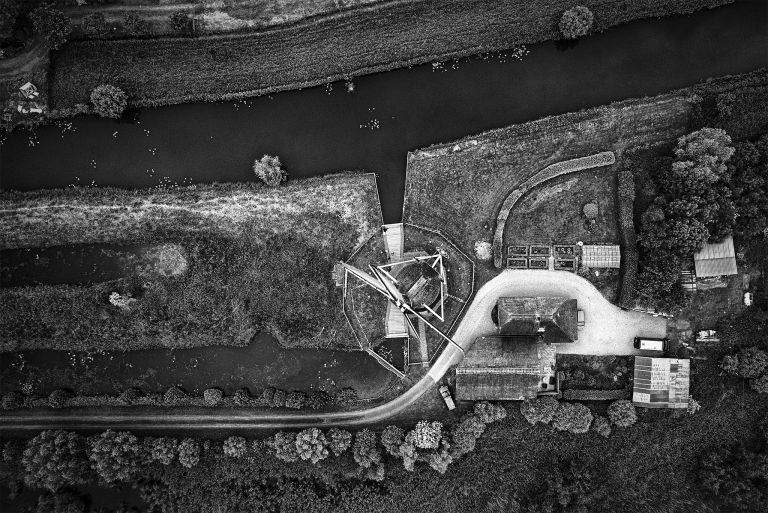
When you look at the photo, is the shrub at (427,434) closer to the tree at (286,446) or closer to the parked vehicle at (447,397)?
the parked vehicle at (447,397)

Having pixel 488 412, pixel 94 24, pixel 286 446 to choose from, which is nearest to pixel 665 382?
pixel 488 412

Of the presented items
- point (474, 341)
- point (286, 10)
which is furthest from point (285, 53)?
point (474, 341)

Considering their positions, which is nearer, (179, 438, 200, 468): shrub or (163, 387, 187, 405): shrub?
(179, 438, 200, 468): shrub

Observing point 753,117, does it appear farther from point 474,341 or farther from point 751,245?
point 474,341

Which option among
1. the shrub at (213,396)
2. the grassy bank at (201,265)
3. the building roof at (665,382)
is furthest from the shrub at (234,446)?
the building roof at (665,382)

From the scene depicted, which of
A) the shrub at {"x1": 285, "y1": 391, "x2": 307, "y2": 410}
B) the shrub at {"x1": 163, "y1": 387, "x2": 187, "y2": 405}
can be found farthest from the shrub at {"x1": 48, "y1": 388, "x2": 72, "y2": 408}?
the shrub at {"x1": 285, "y1": 391, "x2": 307, "y2": 410}

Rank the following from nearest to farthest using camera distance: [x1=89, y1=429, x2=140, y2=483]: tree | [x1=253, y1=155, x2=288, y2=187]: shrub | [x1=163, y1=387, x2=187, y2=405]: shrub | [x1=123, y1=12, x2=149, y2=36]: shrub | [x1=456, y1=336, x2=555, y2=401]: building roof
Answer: [x1=456, y1=336, x2=555, y2=401]: building roof, [x1=89, y1=429, x2=140, y2=483]: tree, [x1=253, y1=155, x2=288, y2=187]: shrub, [x1=163, y1=387, x2=187, y2=405]: shrub, [x1=123, y1=12, x2=149, y2=36]: shrub

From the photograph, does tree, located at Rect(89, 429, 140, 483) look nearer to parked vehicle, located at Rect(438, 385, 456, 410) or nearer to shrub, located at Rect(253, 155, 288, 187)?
shrub, located at Rect(253, 155, 288, 187)
